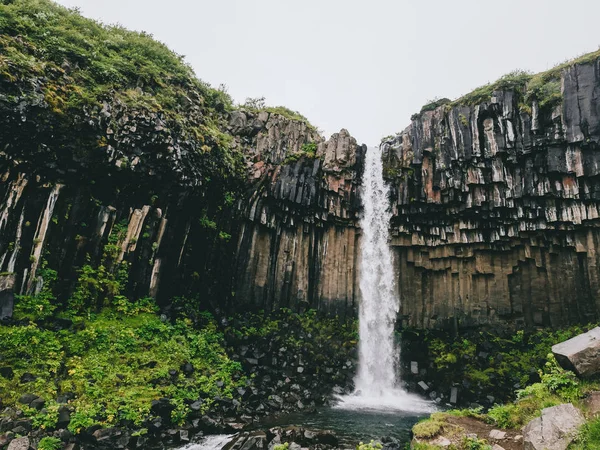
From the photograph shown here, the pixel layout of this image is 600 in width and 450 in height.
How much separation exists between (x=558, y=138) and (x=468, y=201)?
463cm

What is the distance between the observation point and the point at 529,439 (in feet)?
19.0

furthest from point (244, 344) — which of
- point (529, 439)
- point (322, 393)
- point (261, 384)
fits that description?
point (529, 439)

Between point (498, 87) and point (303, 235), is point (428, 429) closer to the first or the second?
point (303, 235)

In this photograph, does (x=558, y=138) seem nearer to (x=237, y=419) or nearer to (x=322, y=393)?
(x=322, y=393)

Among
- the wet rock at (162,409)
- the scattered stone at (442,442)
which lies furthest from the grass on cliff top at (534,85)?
the wet rock at (162,409)

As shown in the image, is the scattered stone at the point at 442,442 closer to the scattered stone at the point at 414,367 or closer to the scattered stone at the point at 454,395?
the scattered stone at the point at 454,395

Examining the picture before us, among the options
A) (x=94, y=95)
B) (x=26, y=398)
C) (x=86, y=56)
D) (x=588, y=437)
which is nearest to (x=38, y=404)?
(x=26, y=398)

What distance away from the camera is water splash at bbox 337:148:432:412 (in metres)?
17.9

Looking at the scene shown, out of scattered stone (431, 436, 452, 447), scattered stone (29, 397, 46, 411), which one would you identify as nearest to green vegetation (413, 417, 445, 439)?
scattered stone (431, 436, 452, 447)

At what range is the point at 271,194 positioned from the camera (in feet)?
64.4

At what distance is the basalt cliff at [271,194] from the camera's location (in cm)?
1323

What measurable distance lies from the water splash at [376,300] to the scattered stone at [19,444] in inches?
492

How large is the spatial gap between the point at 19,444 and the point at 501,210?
19517 millimetres

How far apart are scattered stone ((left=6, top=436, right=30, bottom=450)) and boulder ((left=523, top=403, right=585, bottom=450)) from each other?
385 inches
